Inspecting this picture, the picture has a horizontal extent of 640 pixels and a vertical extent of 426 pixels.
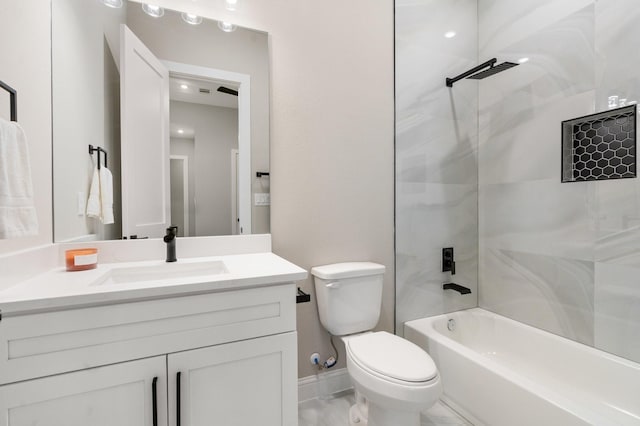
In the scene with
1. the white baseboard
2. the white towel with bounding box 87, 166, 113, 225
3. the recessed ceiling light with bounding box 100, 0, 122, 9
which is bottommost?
the white baseboard

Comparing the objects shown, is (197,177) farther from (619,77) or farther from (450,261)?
(619,77)

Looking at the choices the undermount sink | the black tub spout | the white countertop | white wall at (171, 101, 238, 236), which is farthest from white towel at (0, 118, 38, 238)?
the black tub spout

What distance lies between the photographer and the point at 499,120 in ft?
6.73

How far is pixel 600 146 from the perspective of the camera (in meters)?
1.56

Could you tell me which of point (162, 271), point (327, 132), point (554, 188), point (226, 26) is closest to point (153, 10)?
point (226, 26)

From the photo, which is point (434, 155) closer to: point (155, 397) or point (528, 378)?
point (528, 378)

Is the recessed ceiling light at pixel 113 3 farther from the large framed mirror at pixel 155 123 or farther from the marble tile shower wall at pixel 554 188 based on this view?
the marble tile shower wall at pixel 554 188

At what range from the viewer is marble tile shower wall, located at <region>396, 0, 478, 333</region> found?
198 cm

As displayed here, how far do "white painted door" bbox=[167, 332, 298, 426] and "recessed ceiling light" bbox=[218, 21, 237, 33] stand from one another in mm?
1514

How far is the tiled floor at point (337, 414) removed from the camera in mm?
1562

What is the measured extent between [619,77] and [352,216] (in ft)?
5.00

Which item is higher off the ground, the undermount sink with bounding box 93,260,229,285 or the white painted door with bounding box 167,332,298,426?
the undermount sink with bounding box 93,260,229,285

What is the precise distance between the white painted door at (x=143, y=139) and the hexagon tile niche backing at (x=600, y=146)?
221cm

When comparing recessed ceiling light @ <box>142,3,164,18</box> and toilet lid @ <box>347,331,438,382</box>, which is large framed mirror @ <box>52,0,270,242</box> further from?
toilet lid @ <box>347,331,438,382</box>
